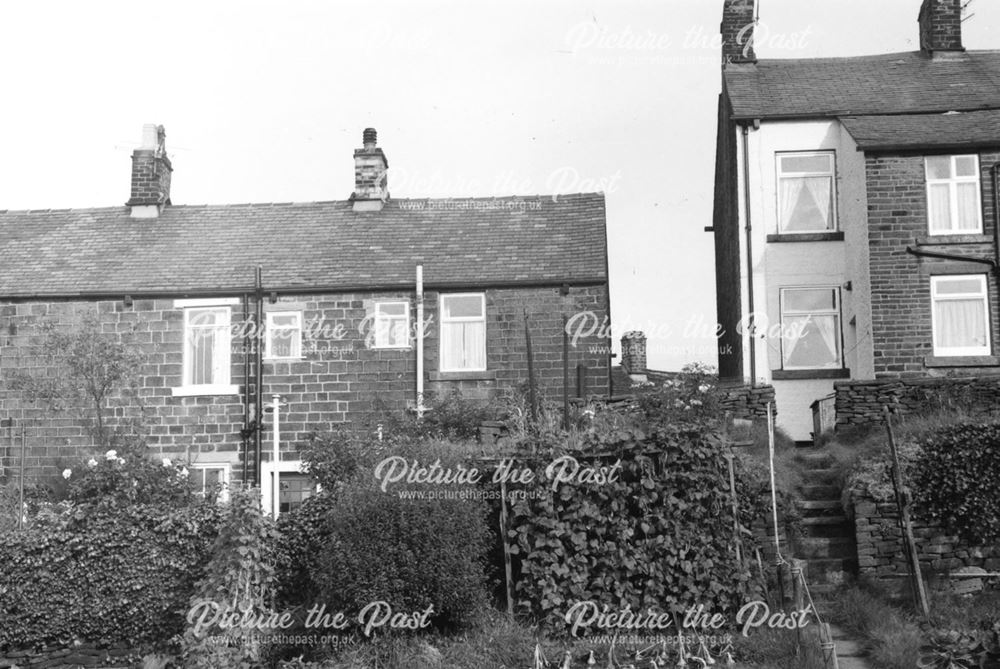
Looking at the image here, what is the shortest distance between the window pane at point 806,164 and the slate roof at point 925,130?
85 cm

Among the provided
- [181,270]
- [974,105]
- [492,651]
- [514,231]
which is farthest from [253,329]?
[974,105]

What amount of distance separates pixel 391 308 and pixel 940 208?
10461mm

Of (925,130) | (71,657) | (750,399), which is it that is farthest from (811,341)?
(71,657)

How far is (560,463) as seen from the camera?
1265 cm

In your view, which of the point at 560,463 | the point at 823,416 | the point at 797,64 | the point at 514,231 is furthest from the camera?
the point at 797,64

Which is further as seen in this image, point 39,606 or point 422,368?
point 422,368

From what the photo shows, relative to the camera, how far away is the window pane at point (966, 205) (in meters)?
20.3

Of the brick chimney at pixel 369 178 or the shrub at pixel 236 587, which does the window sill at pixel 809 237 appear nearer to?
the brick chimney at pixel 369 178

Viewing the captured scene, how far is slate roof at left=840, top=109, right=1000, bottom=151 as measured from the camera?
20.1 meters

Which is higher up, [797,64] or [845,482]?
[797,64]

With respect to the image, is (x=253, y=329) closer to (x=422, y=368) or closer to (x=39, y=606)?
(x=422, y=368)

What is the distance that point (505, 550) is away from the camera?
12523 millimetres

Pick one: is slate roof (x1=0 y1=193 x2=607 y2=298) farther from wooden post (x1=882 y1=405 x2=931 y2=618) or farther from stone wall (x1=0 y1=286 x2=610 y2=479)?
wooden post (x1=882 y1=405 x2=931 y2=618)

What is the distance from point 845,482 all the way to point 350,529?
21.7 ft
